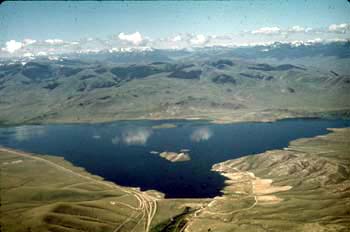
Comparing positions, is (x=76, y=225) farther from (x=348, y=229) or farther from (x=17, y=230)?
(x=348, y=229)

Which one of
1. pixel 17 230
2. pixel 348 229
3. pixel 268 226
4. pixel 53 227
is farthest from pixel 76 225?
pixel 348 229

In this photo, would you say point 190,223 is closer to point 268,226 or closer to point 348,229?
point 268,226

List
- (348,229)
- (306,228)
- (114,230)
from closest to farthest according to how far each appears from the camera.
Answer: (348,229) < (306,228) < (114,230)

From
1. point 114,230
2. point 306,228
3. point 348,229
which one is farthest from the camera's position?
point 114,230

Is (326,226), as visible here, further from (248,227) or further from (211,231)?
(211,231)

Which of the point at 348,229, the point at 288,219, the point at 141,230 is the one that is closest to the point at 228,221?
the point at 288,219

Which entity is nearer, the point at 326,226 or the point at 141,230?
the point at 326,226

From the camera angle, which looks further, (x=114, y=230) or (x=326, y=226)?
(x=114, y=230)

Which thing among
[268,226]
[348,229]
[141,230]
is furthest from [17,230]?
[348,229]
